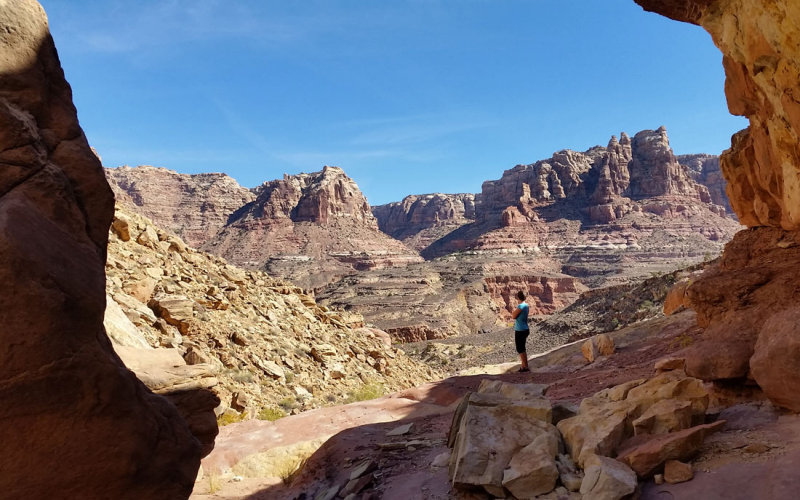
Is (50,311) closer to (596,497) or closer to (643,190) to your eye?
(596,497)

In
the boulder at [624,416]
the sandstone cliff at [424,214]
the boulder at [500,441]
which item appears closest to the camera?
the boulder at [500,441]

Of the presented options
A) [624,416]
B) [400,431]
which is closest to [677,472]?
[624,416]

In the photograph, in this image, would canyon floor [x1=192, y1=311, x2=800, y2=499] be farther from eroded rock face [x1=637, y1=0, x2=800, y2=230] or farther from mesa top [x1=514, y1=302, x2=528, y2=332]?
eroded rock face [x1=637, y1=0, x2=800, y2=230]

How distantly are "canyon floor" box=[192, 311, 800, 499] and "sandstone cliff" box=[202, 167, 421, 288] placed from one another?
67.1 meters

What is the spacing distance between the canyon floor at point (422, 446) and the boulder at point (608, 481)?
0.20 meters

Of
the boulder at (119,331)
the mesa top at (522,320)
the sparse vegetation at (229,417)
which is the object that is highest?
the boulder at (119,331)

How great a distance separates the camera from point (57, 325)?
281 centimetres

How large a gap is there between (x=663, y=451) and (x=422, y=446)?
9.65 ft

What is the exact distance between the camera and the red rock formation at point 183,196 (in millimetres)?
121438

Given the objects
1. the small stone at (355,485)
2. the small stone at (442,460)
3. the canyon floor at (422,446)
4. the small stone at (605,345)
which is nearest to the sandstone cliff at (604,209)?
the small stone at (605,345)

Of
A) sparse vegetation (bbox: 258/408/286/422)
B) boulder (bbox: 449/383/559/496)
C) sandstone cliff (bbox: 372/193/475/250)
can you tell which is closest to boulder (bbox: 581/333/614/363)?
boulder (bbox: 449/383/559/496)

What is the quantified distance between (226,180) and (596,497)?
146 m

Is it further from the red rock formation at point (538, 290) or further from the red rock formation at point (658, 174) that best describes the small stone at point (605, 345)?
the red rock formation at point (658, 174)

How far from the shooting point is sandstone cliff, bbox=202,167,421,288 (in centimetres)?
8662
